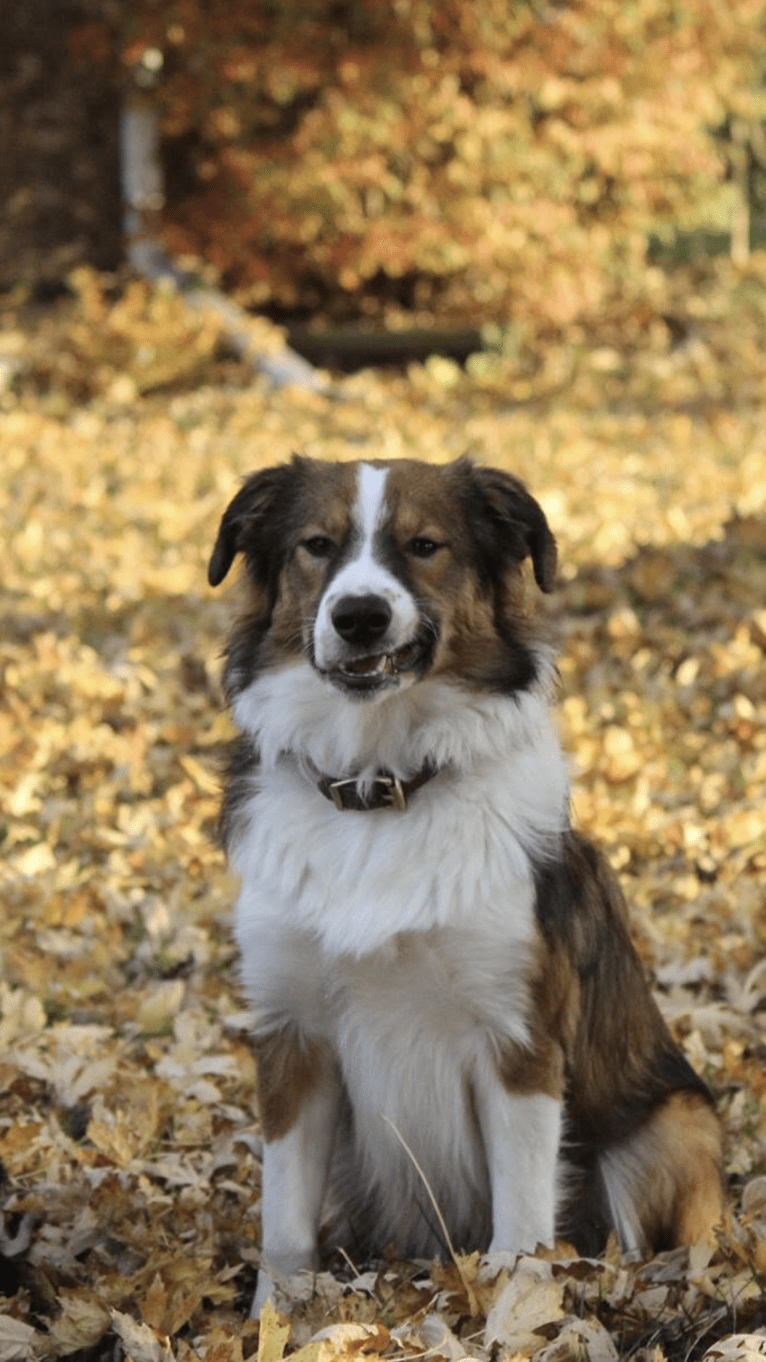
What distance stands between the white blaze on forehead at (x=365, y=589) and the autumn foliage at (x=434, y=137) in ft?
41.3

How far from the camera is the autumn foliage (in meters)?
15.4

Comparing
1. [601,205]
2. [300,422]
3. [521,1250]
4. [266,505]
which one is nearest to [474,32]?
[601,205]

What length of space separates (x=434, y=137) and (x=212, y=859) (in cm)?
1170

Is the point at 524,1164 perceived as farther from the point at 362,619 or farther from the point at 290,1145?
the point at 362,619

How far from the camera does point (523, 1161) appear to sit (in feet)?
11.3

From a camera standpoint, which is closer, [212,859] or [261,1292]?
[261,1292]

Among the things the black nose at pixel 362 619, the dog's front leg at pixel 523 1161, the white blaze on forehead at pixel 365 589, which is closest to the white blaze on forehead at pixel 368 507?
the white blaze on forehead at pixel 365 589

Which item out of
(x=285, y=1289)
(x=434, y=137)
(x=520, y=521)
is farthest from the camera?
(x=434, y=137)

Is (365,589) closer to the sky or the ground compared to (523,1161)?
closer to the sky

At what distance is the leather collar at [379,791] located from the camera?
360 centimetres

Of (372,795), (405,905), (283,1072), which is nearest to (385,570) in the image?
(372,795)

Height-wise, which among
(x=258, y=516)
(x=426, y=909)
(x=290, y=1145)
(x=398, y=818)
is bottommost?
(x=290, y=1145)

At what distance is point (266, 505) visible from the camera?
12.6 ft

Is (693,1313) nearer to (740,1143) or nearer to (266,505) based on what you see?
(740,1143)
